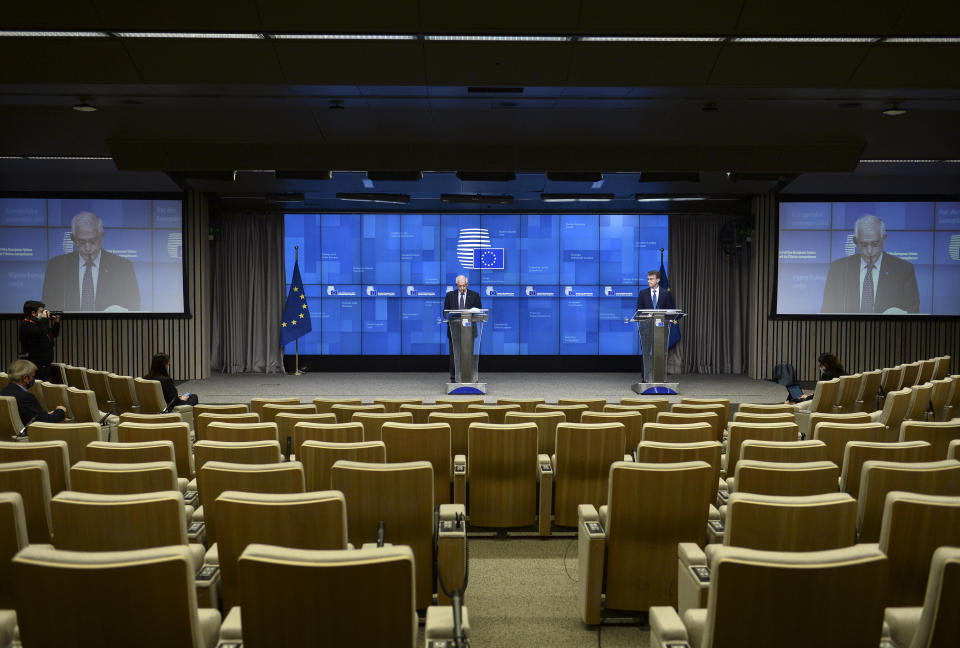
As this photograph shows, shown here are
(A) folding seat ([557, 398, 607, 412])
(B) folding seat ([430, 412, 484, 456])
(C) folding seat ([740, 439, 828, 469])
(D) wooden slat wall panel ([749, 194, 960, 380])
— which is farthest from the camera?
(D) wooden slat wall panel ([749, 194, 960, 380])

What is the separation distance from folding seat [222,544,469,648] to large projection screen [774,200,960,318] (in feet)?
39.4

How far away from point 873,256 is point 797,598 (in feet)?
40.0

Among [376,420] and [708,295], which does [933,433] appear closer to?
[376,420]

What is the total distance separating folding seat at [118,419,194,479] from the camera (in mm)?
4477

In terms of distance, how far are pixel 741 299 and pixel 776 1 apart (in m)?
7.88

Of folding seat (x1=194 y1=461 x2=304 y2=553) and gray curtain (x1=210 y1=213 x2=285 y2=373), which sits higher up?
gray curtain (x1=210 y1=213 x2=285 y2=373)

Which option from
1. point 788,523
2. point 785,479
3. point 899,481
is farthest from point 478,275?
point 788,523

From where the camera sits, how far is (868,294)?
484 inches

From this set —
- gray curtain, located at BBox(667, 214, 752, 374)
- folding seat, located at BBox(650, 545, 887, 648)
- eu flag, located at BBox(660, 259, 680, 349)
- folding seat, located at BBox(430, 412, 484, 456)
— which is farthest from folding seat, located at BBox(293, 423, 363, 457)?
gray curtain, located at BBox(667, 214, 752, 374)

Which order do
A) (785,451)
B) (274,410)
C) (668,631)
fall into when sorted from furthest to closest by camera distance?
(274,410) < (785,451) < (668,631)

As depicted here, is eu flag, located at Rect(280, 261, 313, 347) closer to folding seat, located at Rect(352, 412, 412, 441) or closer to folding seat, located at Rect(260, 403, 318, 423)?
folding seat, located at Rect(260, 403, 318, 423)

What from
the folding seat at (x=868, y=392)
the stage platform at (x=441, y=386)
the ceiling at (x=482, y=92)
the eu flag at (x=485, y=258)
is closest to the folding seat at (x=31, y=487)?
the ceiling at (x=482, y=92)

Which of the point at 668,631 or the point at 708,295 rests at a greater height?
the point at 708,295

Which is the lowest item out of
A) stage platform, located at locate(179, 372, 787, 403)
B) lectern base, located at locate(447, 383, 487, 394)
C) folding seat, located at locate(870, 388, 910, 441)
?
stage platform, located at locate(179, 372, 787, 403)
